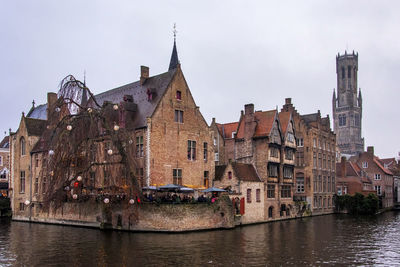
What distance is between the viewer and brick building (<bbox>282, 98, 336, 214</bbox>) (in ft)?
189

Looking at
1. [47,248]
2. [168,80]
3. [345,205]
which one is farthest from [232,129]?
[47,248]

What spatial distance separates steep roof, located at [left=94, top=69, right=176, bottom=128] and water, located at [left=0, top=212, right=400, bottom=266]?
11.5 metres

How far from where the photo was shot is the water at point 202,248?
2252cm

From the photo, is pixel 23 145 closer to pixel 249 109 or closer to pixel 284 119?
pixel 249 109

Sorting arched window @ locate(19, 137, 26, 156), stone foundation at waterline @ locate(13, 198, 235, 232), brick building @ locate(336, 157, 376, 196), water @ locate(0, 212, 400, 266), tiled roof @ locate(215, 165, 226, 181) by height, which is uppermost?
arched window @ locate(19, 137, 26, 156)

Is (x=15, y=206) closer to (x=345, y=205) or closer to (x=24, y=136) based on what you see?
(x=24, y=136)

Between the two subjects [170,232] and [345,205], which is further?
[345,205]

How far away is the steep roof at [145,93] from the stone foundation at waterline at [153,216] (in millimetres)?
8531

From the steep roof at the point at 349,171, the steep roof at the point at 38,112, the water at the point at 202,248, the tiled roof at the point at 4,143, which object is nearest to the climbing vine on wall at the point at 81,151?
the water at the point at 202,248

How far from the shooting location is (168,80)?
1650 inches

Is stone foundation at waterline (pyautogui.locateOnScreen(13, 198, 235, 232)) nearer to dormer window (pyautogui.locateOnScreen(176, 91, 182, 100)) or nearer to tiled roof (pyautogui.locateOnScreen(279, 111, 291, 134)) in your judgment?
dormer window (pyautogui.locateOnScreen(176, 91, 182, 100))

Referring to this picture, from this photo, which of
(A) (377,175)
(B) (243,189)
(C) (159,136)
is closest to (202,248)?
(C) (159,136)

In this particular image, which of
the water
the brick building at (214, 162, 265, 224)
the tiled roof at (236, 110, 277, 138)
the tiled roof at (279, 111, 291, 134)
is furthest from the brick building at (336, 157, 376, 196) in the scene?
the water

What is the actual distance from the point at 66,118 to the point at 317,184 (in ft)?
133
